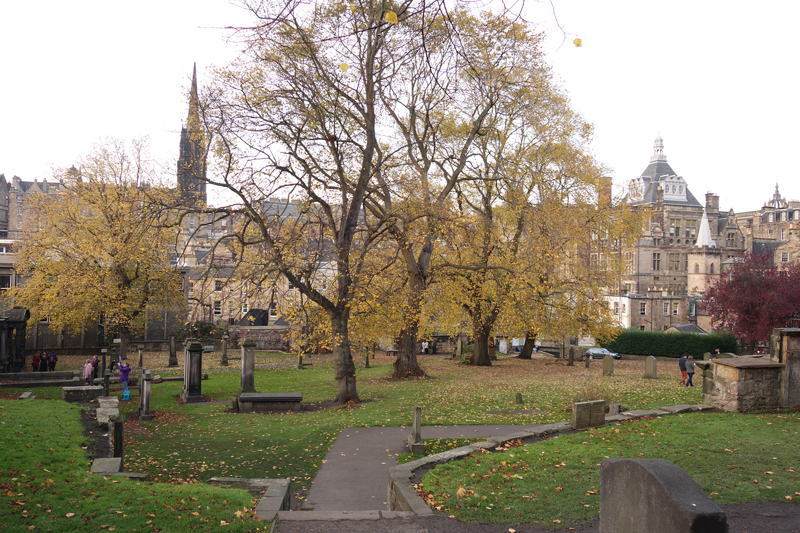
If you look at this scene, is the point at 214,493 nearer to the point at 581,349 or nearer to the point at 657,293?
the point at 581,349

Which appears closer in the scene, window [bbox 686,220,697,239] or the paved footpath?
the paved footpath

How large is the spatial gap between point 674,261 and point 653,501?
76.8m

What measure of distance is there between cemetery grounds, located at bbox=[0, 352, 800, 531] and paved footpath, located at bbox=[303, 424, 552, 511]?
367 millimetres

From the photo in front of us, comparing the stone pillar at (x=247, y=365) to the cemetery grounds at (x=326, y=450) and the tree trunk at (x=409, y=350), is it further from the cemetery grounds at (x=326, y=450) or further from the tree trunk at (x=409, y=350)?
the tree trunk at (x=409, y=350)

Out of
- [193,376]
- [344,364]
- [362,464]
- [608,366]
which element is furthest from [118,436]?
[608,366]

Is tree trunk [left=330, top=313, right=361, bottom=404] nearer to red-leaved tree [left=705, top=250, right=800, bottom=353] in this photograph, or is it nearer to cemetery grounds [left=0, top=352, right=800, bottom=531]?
cemetery grounds [left=0, top=352, right=800, bottom=531]

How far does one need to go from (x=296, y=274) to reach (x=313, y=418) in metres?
4.50

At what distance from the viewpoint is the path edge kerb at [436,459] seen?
25.3 feet

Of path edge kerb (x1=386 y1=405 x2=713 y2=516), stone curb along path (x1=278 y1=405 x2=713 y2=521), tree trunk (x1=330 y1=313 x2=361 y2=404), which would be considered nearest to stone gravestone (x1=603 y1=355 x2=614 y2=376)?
path edge kerb (x1=386 y1=405 x2=713 y2=516)

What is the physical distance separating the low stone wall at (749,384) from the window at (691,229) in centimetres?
6786

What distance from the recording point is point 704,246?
69.1 m

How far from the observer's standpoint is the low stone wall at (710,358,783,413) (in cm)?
1304

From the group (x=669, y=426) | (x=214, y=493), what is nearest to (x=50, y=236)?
(x=214, y=493)

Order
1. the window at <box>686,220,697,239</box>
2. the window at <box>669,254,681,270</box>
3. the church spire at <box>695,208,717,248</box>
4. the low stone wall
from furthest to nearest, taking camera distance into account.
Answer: the window at <box>686,220,697,239</box> → the window at <box>669,254,681,270</box> → the church spire at <box>695,208,717,248</box> → the low stone wall
